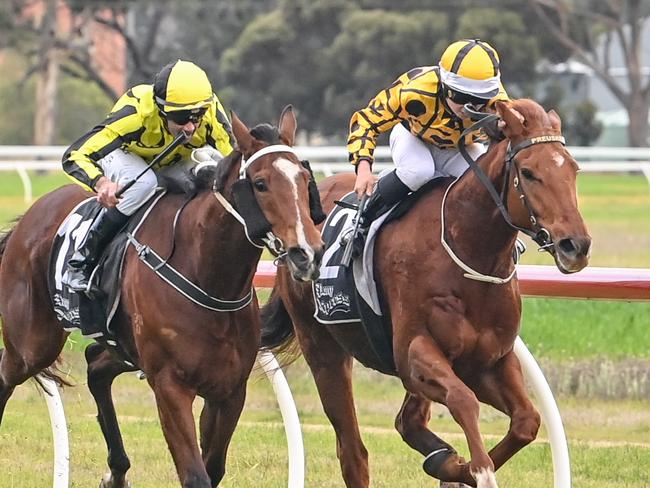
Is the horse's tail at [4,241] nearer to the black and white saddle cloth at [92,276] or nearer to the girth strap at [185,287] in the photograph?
the black and white saddle cloth at [92,276]

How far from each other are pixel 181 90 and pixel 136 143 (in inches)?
19.7

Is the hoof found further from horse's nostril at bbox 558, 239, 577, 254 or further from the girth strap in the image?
horse's nostril at bbox 558, 239, 577, 254

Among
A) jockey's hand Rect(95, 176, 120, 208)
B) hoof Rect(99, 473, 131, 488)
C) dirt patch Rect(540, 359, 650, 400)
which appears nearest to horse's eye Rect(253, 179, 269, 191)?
jockey's hand Rect(95, 176, 120, 208)

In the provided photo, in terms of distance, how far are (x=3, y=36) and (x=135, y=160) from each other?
A: 106 feet

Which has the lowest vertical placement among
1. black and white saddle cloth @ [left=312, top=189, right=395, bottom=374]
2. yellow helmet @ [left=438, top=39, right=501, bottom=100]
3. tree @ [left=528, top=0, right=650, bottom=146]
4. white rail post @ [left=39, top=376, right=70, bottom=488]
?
tree @ [left=528, top=0, right=650, bottom=146]

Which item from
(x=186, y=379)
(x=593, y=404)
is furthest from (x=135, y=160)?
(x=593, y=404)

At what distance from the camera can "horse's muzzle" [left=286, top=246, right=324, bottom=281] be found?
474 cm

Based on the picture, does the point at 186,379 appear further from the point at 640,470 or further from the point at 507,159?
the point at 640,470

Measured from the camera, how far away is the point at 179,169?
235 inches

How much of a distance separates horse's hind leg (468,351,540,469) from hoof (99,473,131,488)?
1899 millimetres

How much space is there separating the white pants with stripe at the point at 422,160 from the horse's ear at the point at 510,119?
577 millimetres

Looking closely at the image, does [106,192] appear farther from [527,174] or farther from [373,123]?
[527,174]

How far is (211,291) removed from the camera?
5391 mm

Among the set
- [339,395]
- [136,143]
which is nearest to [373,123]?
[136,143]
